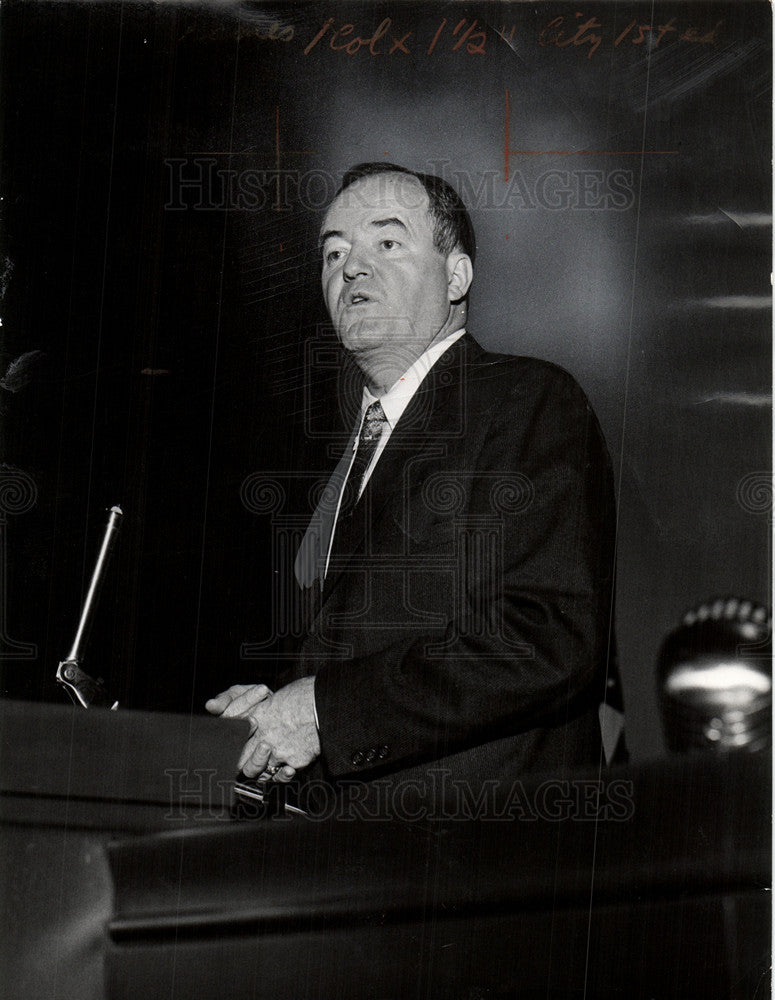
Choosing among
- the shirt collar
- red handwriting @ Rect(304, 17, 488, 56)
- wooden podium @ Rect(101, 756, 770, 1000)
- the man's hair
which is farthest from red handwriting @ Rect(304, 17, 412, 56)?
wooden podium @ Rect(101, 756, 770, 1000)

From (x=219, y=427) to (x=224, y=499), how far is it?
15 cm

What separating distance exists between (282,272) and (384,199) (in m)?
0.25

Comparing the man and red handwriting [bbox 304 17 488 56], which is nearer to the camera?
the man

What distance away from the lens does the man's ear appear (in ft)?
6.53

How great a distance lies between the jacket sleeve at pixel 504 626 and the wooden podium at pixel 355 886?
16 cm

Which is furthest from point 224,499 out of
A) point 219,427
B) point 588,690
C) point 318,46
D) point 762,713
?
point 762,713

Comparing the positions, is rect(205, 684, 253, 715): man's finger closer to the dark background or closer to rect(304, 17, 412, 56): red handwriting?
the dark background

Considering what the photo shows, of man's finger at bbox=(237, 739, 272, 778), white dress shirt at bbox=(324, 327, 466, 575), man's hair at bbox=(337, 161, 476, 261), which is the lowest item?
man's finger at bbox=(237, 739, 272, 778)

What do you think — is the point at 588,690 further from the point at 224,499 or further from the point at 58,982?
the point at 58,982

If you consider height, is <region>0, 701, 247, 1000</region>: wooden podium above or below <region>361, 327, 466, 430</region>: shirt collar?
below

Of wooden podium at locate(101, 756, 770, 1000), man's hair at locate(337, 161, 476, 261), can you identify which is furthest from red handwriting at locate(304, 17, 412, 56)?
wooden podium at locate(101, 756, 770, 1000)

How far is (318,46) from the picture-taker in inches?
80.2

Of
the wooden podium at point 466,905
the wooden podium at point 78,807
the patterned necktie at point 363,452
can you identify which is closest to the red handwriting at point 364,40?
the patterned necktie at point 363,452

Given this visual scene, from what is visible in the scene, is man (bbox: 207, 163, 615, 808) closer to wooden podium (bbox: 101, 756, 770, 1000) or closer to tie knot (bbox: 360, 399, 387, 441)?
tie knot (bbox: 360, 399, 387, 441)
